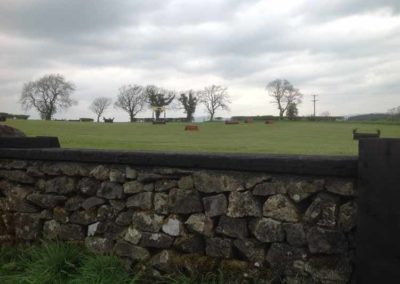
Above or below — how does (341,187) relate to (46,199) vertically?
above

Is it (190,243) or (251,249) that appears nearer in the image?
(251,249)

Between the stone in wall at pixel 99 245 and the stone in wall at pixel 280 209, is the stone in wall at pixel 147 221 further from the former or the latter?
the stone in wall at pixel 280 209

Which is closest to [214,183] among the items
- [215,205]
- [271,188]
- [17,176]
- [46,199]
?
[215,205]

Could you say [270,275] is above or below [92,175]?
below

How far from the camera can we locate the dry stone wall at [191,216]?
3797 millimetres

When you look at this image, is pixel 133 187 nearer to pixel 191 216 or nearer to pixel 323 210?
pixel 191 216

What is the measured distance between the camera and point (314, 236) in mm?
3809

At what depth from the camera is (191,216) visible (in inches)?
175

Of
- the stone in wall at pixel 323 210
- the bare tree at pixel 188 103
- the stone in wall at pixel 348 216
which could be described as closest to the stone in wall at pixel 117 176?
the stone in wall at pixel 323 210

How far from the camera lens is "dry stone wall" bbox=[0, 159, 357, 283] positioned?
3797 millimetres

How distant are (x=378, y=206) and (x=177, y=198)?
1.86m

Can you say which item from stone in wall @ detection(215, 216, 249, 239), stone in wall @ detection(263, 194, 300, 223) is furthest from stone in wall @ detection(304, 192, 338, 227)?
stone in wall @ detection(215, 216, 249, 239)

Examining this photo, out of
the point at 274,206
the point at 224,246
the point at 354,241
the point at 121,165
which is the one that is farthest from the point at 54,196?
the point at 354,241

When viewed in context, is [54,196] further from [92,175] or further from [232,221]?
[232,221]
